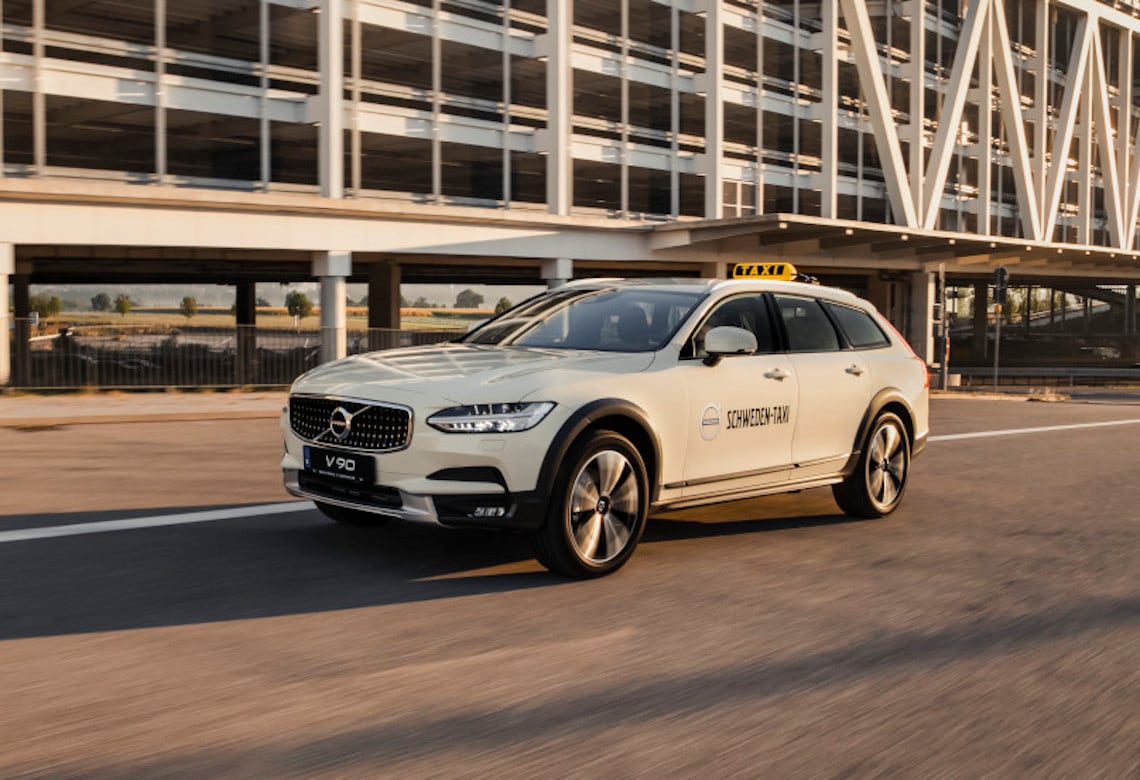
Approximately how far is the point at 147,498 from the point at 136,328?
767 inches

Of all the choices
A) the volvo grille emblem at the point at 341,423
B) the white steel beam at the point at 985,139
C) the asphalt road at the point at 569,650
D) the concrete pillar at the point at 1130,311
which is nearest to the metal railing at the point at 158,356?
the asphalt road at the point at 569,650

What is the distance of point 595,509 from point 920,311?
46.2 meters

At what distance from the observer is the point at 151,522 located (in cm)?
806

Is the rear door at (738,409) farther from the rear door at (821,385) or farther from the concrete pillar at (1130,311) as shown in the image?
the concrete pillar at (1130,311)

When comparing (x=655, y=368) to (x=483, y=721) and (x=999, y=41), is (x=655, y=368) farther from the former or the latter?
(x=999, y=41)

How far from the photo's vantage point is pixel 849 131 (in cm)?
4650

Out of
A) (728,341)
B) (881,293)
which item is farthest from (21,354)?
(881,293)

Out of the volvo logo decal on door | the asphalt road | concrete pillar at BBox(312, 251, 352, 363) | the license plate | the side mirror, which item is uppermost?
concrete pillar at BBox(312, 251, 352, 363)

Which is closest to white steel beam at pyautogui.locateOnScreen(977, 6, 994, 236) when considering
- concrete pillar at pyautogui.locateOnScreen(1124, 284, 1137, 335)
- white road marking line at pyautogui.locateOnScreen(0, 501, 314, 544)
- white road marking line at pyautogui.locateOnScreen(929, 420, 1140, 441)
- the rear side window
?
concrete pillar at pyautogui.locateOnScreen(1124, 284, 1137, 335)

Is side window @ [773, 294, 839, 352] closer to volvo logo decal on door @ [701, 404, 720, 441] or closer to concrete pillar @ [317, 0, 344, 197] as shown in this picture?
volvo logo decal on door @ [701, 404, 720, 441]

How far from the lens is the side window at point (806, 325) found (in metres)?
8.40

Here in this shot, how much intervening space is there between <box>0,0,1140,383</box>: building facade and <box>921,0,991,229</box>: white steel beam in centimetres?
13

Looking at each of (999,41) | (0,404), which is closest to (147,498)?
(0,404)

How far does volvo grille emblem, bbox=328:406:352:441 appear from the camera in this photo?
21.7 ft
